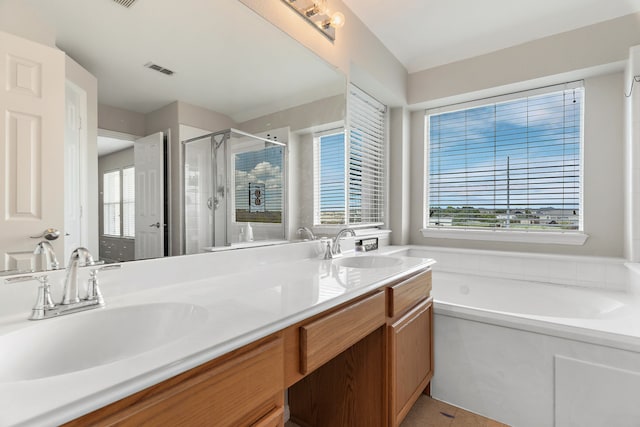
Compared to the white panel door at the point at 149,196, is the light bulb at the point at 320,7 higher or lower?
higher

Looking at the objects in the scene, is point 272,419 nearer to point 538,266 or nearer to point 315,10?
point 315,10

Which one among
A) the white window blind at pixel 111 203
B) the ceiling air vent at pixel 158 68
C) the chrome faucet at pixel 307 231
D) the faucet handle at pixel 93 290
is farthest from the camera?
the chrome faucet at pixel 307 231

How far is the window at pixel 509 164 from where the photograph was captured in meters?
2.48

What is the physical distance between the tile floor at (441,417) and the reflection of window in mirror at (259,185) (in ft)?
3.71

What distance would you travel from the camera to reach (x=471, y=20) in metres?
2.30

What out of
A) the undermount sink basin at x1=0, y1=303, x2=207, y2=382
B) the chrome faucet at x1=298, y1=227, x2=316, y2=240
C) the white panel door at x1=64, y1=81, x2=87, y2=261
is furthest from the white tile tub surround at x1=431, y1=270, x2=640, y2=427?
the white panel door at x1=64, y1=81, x2=87, y2=261

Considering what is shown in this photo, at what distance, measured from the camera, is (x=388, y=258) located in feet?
6.37

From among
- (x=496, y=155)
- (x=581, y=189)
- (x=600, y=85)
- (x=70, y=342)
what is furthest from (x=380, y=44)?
(x=70, y=342)

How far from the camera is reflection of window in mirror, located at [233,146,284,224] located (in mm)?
1455

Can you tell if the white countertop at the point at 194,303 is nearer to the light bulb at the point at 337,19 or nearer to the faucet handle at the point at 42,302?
the faucet handle at the point at 42,302

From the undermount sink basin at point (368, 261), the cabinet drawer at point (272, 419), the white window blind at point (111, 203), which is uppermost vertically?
the white window blind at point (111, 203)

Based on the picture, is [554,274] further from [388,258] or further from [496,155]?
[388,258]

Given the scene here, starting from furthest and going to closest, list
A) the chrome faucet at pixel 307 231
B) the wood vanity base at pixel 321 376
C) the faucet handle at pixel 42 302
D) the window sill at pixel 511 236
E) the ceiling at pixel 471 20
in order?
the window sill at pixel 511 236 < the ceiling at pixel 471 20 < the chrome faucet at pixel 307 231 < the faucet handle at pixel 42 302 < the wood vanity base at pixel 321 376

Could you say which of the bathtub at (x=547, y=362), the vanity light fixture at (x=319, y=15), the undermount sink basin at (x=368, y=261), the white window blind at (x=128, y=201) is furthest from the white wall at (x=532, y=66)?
the white window blind at (x=128, y=201)
